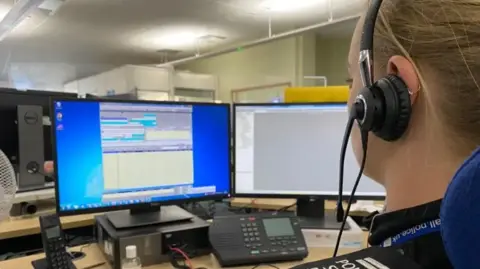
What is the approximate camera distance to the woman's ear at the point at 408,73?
1.72 ft

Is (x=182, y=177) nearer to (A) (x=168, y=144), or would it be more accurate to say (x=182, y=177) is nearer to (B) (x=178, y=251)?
(A) (x=168, y=144)

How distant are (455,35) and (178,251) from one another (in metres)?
0.94

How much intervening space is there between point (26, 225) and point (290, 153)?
1014 mm

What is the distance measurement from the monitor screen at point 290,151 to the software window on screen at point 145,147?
207 mm

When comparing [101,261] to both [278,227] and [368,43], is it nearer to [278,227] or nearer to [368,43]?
[278,227]

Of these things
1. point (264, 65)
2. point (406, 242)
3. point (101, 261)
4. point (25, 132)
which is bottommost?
point (101, 261)

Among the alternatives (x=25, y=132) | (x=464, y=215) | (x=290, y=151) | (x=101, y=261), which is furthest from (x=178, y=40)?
(x=464, y=215)

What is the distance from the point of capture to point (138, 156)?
1187mm

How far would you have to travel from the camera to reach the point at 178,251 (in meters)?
1.16

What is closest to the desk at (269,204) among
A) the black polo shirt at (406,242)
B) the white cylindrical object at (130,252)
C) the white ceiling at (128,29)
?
the white cylindrical object at (130,252)

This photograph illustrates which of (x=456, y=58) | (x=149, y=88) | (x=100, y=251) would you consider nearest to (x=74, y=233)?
(x=100, y=251)

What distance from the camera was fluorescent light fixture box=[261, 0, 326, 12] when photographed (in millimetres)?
4750

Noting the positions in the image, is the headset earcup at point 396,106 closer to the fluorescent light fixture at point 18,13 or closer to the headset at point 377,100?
the headset at point 377,100

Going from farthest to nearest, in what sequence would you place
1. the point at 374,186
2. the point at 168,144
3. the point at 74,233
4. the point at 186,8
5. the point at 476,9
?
the point at 186,8, the point at 74,233, the point at 374,186, the point at 168,144, the point at 476,9
